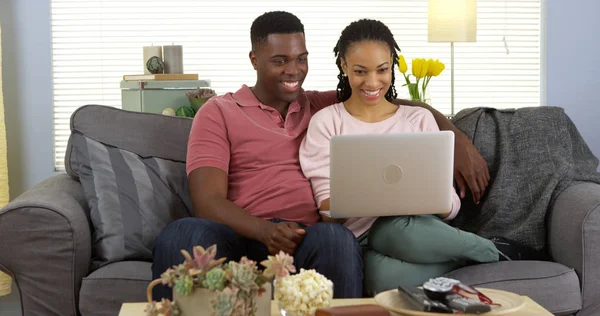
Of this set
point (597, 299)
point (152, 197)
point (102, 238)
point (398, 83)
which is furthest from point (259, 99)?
point (398, 83)

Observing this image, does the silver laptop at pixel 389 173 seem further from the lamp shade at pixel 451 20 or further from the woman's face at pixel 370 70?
the lamp shade at pixel 451 20

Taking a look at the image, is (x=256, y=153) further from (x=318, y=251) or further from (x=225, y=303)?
(x=225, y=303)

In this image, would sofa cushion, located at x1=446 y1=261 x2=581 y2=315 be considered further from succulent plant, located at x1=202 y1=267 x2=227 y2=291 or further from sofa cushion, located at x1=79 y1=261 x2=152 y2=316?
succulent plant, located at x1=202 y1=267 x2=227 y2=291

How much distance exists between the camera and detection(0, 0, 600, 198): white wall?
4.20 metres

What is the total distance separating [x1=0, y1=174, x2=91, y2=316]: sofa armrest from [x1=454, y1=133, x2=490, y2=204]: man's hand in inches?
43.1

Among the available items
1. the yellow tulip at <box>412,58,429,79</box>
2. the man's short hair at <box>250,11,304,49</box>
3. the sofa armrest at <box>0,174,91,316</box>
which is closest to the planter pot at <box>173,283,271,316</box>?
the sofa armrest at <box>0,174,91,316</box>

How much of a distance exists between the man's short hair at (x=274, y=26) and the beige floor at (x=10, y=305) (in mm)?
1702

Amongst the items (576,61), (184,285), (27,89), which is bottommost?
(184,285)

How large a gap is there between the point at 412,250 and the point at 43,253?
98 centimetres

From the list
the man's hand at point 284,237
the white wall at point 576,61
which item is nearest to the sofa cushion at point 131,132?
the man's hand at point 284,237

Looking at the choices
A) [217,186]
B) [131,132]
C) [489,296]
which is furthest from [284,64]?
[489,296]

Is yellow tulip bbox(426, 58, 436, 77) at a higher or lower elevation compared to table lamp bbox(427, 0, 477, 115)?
lower

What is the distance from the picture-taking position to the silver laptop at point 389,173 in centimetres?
199

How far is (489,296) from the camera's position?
5.43 ft
